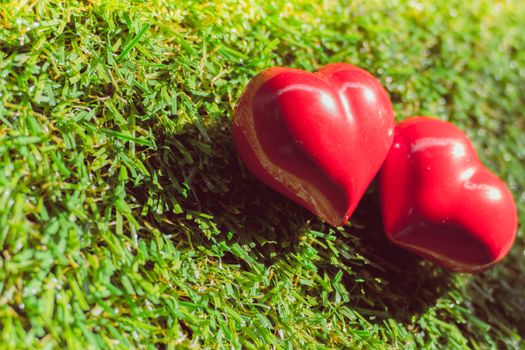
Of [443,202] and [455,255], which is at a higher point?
[443,202]

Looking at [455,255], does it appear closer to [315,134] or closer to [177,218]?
[315,134]

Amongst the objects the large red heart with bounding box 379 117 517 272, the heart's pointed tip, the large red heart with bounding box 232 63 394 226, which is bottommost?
the heart's pointed tip

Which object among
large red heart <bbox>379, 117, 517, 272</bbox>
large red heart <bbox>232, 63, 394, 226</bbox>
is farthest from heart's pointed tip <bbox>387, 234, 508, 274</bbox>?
large red heart <bbox>232, 63, 394, 226</bbox>

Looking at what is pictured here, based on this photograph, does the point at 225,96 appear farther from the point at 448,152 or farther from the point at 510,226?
the point at 510,226

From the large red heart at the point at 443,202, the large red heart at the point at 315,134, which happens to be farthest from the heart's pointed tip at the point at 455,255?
the large red heart at the point at 315,134

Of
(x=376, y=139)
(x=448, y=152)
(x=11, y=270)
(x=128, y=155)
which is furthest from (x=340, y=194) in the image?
(x=11, y=270)

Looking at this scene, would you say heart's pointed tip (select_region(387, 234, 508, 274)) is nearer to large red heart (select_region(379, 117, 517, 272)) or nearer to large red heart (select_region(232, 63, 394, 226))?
large red heart (select_region(379, 117, 517, 272))

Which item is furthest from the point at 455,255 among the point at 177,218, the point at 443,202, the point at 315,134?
the point at 177,218
